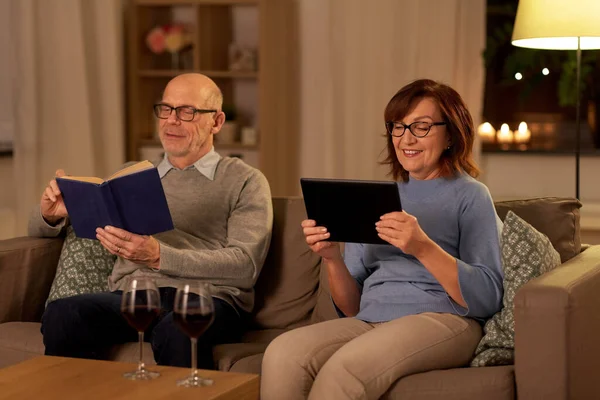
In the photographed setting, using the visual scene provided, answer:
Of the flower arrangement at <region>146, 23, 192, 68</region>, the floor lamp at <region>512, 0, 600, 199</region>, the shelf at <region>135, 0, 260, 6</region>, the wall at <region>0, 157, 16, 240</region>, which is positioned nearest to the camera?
the floor lamp at <region>512, 0, 600, 199</region>

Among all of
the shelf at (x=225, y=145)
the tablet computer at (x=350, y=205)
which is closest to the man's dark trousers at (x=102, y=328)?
the tablet computer at (x=350, y=205)

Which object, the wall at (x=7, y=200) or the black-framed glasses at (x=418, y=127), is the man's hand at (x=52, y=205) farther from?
the wall at (x=7, y=200)

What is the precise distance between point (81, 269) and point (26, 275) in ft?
0.62

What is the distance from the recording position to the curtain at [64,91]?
4.45m

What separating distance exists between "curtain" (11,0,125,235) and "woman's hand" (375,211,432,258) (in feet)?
Answer: 8.48

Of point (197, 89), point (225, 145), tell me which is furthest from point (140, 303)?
point (225, 145)

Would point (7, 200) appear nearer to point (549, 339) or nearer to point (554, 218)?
point (554, 218)

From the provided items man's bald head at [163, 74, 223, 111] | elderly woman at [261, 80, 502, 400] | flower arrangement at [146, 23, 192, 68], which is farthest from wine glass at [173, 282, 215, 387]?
flower arrangement at [146, 23, 192, 68]

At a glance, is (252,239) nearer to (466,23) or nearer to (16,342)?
(16,342)

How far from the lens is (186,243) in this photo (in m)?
2.84

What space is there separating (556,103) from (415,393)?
3101 millimetres

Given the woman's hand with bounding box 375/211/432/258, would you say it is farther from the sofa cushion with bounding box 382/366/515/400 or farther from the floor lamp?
the floor lamp

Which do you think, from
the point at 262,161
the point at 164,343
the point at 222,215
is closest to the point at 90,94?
the point at 262,161

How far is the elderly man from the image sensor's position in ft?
8.49
